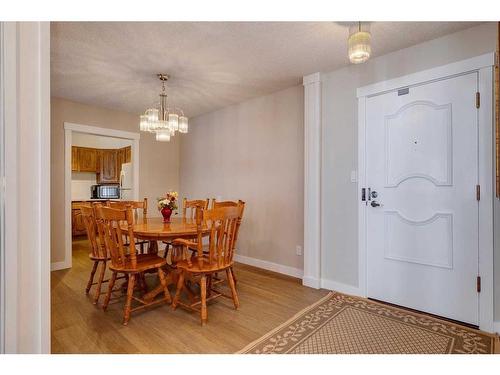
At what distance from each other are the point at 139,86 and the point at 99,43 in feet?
3.27

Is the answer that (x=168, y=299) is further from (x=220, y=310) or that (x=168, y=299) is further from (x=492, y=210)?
(x=492, y=210)

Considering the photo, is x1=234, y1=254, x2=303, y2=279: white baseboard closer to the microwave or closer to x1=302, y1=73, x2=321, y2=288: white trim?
x1=302, y1=73, x2=321, y2=288: white trim

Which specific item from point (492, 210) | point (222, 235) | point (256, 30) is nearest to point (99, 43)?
point (256, 30)

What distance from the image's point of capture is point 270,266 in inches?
141

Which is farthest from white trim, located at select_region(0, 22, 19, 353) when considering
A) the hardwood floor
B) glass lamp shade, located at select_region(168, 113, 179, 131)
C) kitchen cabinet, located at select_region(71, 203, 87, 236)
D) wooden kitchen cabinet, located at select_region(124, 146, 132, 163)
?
kitchen cabinet, located at select_region(71, 203, 87, 236)

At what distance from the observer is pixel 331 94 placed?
2879 mm

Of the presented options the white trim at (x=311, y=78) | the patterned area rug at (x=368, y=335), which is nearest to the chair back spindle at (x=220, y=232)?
the patterned area rug at (x=368, y=335)

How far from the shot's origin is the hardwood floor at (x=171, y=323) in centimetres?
180

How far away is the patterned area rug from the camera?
1.76 m

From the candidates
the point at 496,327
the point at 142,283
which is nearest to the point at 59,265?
the point at 142,283

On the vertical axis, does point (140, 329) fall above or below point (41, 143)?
below

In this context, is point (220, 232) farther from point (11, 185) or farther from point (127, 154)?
point (127, 154)

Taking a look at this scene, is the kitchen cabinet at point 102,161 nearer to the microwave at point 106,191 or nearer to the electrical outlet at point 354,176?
the microwave at point 106,191

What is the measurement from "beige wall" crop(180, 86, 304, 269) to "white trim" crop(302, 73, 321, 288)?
0.26 meters
